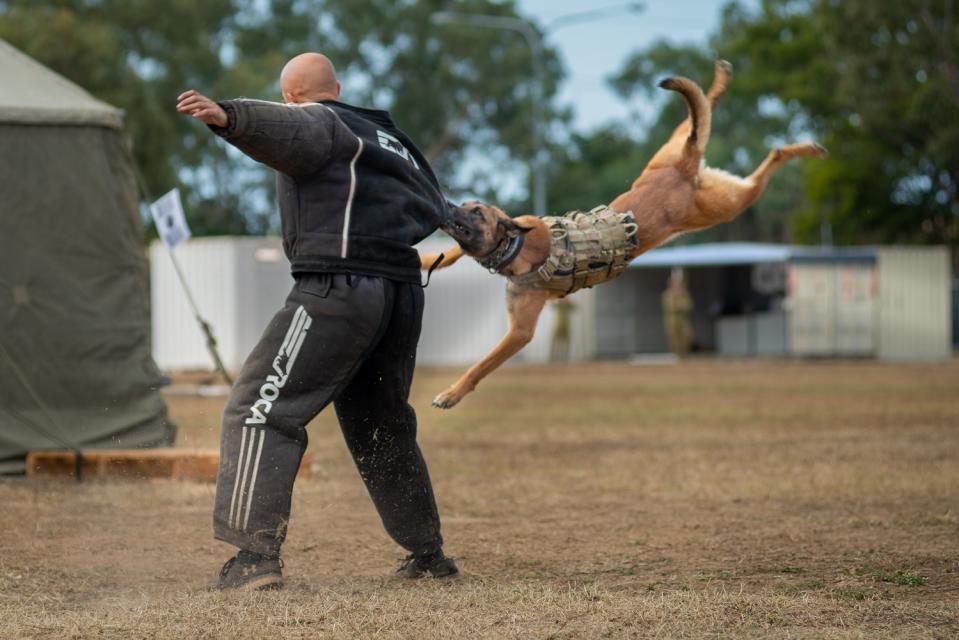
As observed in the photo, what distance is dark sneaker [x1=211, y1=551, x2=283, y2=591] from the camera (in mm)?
5461

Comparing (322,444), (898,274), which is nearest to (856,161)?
(898,274)

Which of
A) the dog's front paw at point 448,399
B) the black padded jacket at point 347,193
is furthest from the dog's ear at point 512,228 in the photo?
the dog's front paw at point 448,399

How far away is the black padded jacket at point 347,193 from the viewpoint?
519 cm

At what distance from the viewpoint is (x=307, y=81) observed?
5613 millimetres

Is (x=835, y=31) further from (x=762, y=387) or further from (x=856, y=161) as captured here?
(x=762, y=387)

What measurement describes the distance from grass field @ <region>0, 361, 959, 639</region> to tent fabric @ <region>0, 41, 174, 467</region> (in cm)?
73

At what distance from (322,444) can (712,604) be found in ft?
27.1

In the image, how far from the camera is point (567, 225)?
233 inches

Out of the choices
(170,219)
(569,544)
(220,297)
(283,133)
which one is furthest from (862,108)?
(283,133)

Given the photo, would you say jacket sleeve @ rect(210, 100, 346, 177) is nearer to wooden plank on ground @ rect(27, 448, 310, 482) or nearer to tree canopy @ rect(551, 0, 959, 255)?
wooden plank on ground @ rect(27, 448, 310, 482)

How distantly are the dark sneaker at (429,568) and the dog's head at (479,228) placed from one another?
4.73 ft

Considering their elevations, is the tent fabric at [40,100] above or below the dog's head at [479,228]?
above

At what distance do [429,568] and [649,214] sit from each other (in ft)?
6.43

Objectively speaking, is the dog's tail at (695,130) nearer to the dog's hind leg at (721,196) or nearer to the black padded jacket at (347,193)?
the dog's hind leg at (721,196)
